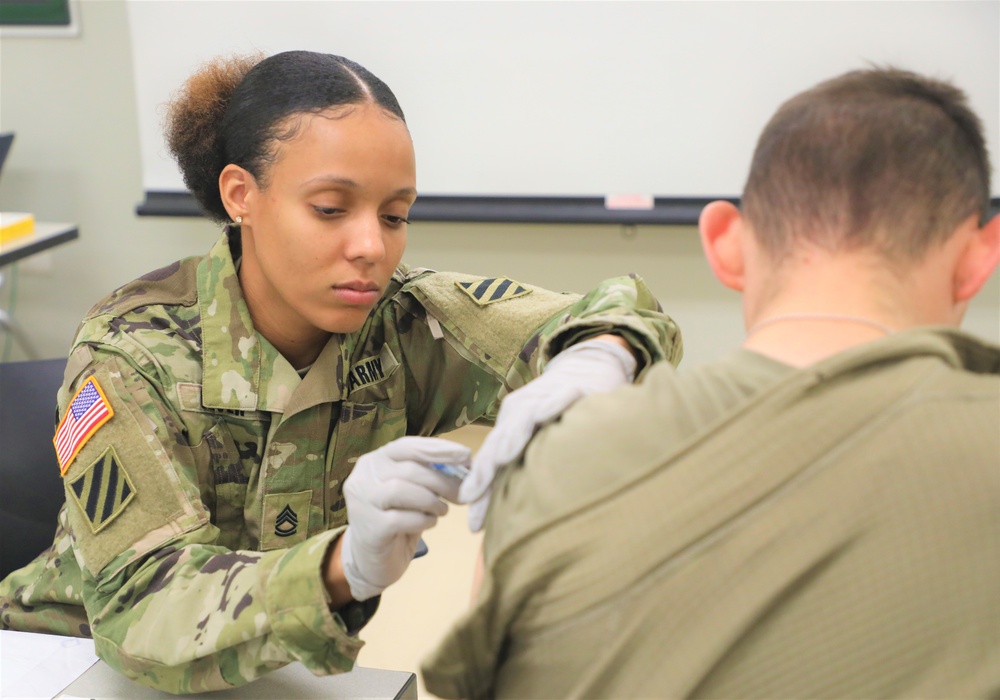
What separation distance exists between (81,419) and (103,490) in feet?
0.35

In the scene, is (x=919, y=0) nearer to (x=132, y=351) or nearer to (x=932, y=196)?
(x=932, y=196)

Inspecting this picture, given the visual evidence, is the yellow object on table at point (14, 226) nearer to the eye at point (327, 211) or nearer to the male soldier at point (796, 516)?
the eye at point (327, 211)

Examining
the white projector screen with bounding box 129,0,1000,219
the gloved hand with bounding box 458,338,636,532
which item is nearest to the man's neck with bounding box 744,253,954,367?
the gloved hand with bounding box 458,338,636,532

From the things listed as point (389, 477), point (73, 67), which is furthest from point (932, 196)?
point (73, 67)

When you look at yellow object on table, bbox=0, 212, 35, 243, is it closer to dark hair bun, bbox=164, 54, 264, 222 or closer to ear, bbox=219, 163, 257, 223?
dark hair bun, bbox=164, 54, 264, 222

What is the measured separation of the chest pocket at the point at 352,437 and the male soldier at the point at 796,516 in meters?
0.70

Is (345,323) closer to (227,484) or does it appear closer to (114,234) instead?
(227,484)

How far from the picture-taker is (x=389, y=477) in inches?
36.5

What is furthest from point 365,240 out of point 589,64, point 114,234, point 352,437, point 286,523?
point 114,234

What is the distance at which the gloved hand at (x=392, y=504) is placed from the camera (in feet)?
2.98

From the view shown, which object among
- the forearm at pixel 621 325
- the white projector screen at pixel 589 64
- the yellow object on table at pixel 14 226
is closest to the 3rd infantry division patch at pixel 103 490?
the forearm at pixel 621 325

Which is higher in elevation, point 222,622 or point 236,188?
point 236,188

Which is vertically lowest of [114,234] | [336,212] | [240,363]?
[114,234]

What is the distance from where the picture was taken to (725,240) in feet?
2.73
